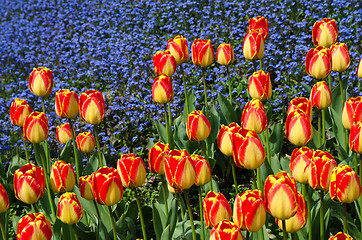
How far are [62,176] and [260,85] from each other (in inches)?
44.6

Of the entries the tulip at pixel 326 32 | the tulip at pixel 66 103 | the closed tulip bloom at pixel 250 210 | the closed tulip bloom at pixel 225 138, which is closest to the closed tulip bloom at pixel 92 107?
the tulip at pixel 66 103

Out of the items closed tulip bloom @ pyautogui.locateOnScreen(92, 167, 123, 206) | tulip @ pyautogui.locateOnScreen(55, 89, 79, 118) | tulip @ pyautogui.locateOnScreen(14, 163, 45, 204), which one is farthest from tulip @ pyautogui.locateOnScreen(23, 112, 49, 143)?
closed tulip bloom @ pyautogui.locateOnScreen(92, 167, 123, 206)

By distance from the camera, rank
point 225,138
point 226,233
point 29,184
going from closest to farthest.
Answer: point 226,233, point 29,184, point 225,138

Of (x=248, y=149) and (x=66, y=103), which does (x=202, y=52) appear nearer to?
(x=66, y=103)

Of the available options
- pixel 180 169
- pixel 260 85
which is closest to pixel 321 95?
pixel 260 85

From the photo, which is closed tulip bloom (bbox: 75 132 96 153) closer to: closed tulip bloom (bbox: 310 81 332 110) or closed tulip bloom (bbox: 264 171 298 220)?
closed tulip bloom (bbox: 310 81 332 110)

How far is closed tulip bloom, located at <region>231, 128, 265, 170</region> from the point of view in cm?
176

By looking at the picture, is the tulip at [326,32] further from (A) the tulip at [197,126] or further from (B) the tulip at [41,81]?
(B) the tulip at [41,81]

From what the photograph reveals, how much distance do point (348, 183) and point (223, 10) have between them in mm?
4612

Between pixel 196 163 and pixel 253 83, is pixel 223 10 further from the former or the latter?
pixel 196 163

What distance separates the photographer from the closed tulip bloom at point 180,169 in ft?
5.80

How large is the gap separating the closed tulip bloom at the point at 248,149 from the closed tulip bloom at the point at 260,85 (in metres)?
0.83

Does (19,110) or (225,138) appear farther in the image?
(19,110)

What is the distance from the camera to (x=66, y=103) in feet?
8.08
